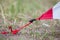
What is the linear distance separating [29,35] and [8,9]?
1.05m

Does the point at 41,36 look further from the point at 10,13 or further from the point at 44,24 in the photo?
the point at 10,13

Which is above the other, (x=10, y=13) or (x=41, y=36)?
(x=10, y=13)

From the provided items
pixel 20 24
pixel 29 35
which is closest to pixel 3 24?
pixel 20 24

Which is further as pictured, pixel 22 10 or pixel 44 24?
pixel 22 10

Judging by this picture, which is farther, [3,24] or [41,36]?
[3,24]

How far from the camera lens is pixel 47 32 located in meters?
3.56

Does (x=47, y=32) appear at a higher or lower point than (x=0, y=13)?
lower

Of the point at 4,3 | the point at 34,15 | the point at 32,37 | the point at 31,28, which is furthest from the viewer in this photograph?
the point at 4,3

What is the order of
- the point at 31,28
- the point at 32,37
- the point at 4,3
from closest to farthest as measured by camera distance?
the point at 32,37
the point at 31,28
the point at 4,3

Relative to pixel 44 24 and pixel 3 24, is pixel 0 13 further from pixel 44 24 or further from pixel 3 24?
pixel 44 24

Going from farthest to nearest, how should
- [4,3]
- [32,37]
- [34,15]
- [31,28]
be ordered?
1. [4,3]
2. [34,15]
3. [31,28]
4. [32,37]

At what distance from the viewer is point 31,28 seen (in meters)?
3.70

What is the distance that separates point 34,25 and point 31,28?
109 millimetres

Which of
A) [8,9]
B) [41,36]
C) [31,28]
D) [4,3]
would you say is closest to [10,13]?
[8,9]
